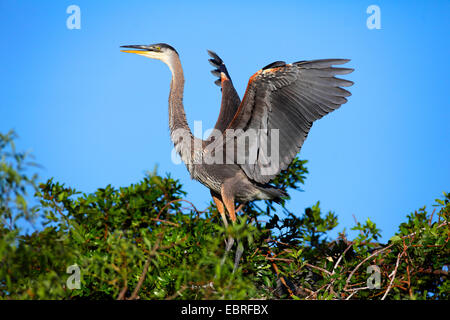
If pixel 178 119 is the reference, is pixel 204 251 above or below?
below

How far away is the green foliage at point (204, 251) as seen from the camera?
9.63 feet

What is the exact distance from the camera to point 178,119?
598 cm

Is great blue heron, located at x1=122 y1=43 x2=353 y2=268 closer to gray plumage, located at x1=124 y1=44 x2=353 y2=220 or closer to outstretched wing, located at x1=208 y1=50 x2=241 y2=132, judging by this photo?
gray plumage, located at x1=124 y1=44 x2=353 y2=220

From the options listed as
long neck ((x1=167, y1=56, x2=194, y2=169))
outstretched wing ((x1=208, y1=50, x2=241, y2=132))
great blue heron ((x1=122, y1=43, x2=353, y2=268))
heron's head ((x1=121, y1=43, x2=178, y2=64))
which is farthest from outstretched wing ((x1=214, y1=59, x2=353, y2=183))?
heron's head ((x1=121, y1=43, x2=178, y2=64))

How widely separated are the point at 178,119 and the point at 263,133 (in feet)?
4.62

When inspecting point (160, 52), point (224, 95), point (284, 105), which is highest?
point (160, 52)

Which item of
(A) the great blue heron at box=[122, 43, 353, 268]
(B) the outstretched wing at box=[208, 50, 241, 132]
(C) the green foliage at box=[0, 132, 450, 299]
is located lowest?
(C) the green foliage at box=[0, 132, 450, 299]

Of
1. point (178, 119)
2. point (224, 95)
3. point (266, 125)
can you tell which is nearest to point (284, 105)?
point (266, 125)

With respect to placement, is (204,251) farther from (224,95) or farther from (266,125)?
(224,95)

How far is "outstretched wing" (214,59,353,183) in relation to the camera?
15.8 feet

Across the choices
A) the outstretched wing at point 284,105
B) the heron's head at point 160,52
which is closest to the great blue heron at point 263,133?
the outstretched wing at point 284,105
